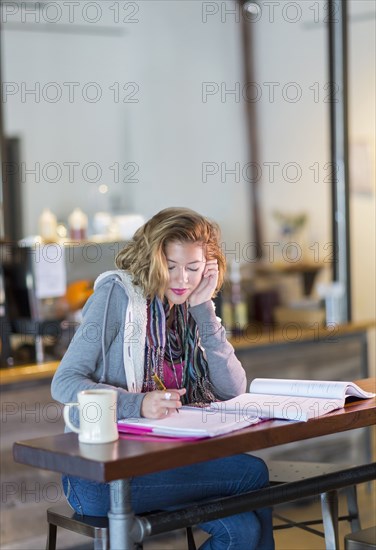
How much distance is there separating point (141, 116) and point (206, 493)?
12.4 feet

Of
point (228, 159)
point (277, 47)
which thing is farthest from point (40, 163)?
point (277, 47)

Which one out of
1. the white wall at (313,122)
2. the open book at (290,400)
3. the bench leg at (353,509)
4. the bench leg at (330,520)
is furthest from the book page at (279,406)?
the white wall at (313,122)

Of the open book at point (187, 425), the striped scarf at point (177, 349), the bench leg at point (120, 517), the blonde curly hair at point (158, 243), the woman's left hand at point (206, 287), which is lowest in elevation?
the bench leg at point (120, 517)

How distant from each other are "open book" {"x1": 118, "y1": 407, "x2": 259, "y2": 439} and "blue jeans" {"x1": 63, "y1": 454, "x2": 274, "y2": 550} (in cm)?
18

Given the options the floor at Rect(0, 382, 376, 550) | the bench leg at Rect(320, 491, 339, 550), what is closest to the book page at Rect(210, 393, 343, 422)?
the bench leg at Rect(320, 491, 339, 550)

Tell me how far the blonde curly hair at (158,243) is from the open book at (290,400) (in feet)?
1.09

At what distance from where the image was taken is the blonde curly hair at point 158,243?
2.32m

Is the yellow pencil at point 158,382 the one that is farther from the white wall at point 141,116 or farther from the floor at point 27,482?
the white wall at point 141,116

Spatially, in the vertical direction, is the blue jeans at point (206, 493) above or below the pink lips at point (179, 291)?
below

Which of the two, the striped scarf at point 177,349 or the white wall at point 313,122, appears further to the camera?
the white wall at point 313,122

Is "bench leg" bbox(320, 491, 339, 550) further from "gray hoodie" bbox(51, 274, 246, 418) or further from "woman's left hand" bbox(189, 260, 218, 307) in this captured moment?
"woman's left hand" bbox(189, 260, 218, 307)

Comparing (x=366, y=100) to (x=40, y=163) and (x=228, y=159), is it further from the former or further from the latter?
(x=40, y=163)

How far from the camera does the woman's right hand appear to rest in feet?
6.77

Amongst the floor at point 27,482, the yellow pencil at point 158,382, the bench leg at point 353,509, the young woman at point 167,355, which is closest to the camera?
the young woman at point 167,355
